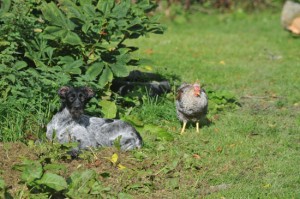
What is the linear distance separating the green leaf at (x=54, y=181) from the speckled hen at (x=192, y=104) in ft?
8.96

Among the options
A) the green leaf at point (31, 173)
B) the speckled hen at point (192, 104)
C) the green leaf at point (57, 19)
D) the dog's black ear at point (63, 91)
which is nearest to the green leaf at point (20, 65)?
the green leaf at point (57, 19)

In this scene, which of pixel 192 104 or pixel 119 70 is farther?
pixel 192 104

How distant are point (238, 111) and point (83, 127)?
2991 mm

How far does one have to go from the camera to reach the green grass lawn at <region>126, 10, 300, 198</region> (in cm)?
693

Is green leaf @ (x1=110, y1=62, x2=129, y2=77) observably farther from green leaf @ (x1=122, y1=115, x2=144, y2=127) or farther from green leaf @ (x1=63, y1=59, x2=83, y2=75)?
green leaf @ (x1=122, y1=115, x2=144, y2=127)

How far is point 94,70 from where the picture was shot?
26.8 feet

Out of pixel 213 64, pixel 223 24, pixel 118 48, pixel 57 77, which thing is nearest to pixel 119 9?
pixel 118 48

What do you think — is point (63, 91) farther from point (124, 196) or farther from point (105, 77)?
point (124, 196)

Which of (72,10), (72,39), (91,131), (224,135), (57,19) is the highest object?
(72,10)

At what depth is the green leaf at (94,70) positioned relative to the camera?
26.6ft

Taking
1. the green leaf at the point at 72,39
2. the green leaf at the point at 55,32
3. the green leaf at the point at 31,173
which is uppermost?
the green leaf at the point at 55,32

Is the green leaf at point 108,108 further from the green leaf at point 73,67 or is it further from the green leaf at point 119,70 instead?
the green leaf at point 73,67

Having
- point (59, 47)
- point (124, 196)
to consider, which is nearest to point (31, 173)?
point (124, 196)

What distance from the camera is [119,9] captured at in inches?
325
